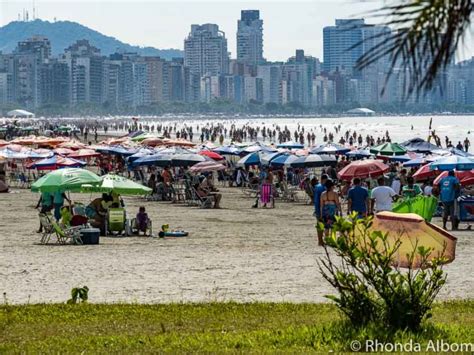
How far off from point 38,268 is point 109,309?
4.10m

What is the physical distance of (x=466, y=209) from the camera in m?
21.1

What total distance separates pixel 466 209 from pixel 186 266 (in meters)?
8.53

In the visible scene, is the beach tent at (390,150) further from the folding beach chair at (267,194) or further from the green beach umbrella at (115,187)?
the green beach umbrella at (115,187)

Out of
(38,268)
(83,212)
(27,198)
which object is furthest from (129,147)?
(38,268)

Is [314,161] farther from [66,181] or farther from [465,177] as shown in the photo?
[66,181]

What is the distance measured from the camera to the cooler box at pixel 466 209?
68.6ft

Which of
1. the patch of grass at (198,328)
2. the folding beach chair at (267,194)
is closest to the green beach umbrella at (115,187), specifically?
the folding beach chair at (267,194)

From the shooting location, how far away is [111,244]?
17312 mm

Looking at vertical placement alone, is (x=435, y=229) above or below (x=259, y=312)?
above

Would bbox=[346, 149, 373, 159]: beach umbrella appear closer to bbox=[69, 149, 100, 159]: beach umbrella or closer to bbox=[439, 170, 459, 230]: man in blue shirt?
bbox=[69, 149, 100, 159]: beach umbrella

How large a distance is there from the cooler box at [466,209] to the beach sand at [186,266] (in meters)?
1.76

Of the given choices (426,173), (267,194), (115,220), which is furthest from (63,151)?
(115,220)

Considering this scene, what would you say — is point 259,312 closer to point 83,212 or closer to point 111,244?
point 111,244

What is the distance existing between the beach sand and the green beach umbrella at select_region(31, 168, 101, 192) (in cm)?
85
